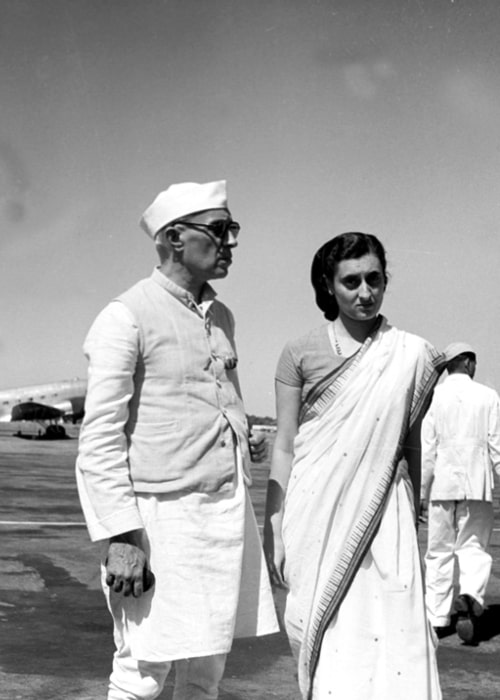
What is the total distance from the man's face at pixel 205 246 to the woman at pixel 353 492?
0.48m

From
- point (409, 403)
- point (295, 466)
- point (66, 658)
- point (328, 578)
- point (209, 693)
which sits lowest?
point (66, 658)

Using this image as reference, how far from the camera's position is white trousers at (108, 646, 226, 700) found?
3373mm

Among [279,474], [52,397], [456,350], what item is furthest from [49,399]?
[279,474]

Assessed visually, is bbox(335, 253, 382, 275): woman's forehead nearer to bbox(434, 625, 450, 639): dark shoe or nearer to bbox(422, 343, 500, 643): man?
bbox(422, 343, 500, 643): man

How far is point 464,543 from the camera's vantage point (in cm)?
724

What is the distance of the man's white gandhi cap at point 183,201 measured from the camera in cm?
363

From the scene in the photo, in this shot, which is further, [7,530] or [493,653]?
[7,530]

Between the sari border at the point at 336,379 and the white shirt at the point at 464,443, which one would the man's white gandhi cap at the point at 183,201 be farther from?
the white shirt at the point at 464,443

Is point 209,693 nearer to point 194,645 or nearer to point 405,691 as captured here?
point 194,645

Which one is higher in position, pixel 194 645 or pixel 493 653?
pixel 194 645

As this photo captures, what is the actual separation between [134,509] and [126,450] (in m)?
0.21

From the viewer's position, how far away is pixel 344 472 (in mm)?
3830

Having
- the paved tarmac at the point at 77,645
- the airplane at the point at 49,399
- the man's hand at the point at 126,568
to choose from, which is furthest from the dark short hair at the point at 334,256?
the airplane at the point at 49,399

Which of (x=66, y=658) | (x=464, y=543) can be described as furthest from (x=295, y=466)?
(x=464, y=543)
